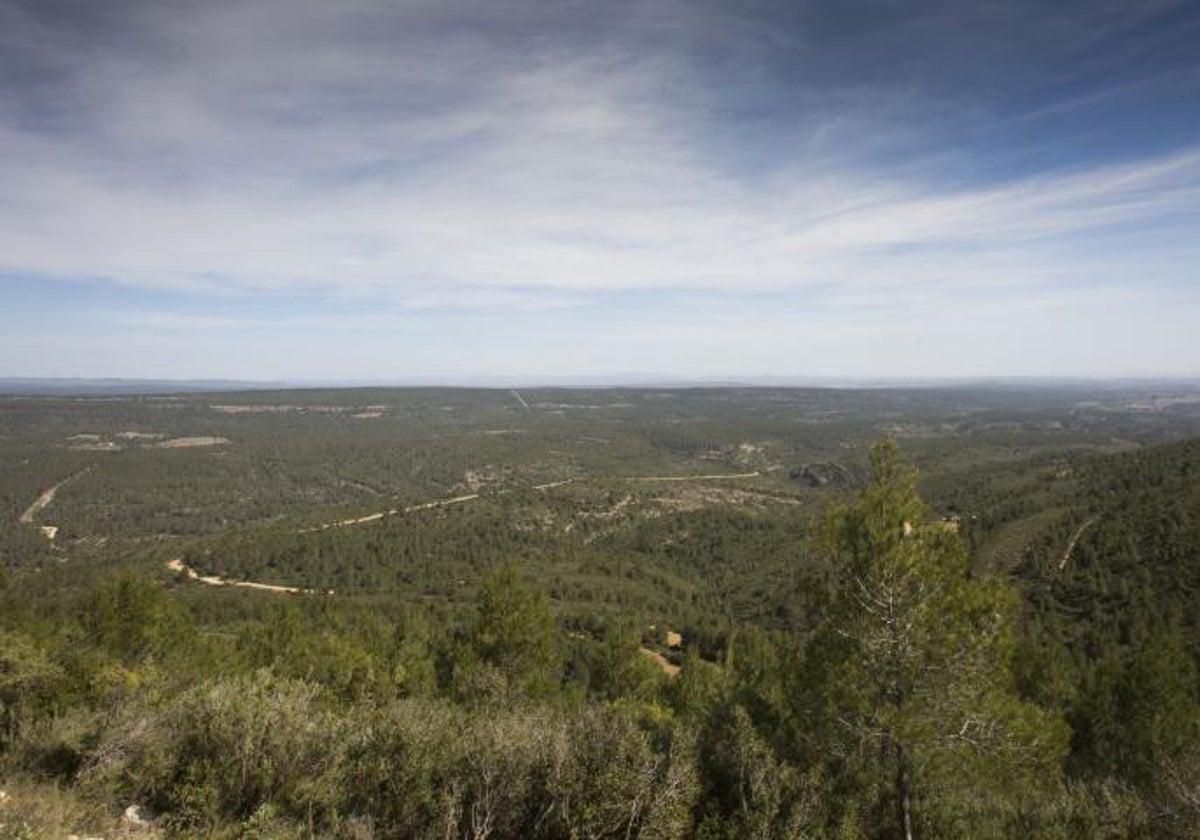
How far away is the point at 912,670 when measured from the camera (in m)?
13.4

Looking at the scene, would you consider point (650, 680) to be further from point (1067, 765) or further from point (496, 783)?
point (496, 783)

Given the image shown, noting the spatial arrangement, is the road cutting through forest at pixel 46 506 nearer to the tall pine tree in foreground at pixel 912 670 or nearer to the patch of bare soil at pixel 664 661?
the patch of bare soil at pixel 664 661

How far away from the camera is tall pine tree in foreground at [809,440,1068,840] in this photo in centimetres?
1304

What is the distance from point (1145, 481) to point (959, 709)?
4738 inches

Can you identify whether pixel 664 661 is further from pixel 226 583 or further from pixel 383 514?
pixel 383 514

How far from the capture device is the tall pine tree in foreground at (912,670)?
13042 millimetres

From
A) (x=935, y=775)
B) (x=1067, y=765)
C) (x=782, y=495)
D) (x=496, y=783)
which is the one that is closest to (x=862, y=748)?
(x=935, y=775)

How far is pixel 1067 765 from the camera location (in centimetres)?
3094

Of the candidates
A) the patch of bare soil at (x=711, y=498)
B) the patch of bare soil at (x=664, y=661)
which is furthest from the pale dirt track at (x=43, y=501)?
the patch of bare soil at (x=664, y=661)

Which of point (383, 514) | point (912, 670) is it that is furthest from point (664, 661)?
point (383, 514)

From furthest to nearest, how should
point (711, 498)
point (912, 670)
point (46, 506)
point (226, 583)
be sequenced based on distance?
point (711, 498) → point (46, 506) → point (226, 583) → point (912, 670)

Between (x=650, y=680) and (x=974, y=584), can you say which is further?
(x=650, y=680)

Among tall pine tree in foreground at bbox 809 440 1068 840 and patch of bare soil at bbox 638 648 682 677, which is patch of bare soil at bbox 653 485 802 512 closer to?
patch of bare soil at bbox 638 648 682 677

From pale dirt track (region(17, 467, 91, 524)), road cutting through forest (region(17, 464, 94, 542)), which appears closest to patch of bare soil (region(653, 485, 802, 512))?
road cutting through forest (region(17, 464, 94, 542))
